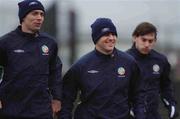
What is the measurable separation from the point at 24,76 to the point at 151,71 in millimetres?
1872

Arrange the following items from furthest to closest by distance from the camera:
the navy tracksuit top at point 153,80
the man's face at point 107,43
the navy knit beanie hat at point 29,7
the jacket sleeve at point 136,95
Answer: the navy tracksuit top at point 153,80
the jacket sleeve at point 136,95
the man's face at point 107,43
the navy knit beanie hat at point 29,7

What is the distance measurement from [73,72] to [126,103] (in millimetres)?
623

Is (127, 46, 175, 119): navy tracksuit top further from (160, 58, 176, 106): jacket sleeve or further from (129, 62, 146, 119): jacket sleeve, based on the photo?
(129, 62, 146, 119): jacket sleeve

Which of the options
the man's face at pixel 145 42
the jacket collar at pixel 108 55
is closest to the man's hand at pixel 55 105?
the jacket collar at pixel 108 55

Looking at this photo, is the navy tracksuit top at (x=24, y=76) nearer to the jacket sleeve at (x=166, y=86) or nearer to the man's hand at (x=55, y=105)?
the man's hand at (x=55, y=105)

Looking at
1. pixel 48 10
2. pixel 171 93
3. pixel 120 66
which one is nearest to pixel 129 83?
pixel 120 66

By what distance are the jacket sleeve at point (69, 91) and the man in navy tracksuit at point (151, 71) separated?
2.84 feet

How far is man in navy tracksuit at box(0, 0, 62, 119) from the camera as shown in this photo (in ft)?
28.7

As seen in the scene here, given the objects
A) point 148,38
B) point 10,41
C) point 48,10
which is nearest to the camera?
point 10,41

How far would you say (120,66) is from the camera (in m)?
9.11

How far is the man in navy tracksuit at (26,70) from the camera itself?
8.73 metres

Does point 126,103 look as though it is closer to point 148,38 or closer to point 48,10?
point 148,38

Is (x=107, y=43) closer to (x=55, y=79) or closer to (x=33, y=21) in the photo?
(x=55, y=79)

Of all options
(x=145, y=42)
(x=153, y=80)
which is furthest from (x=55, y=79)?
(x=153, y=80)
